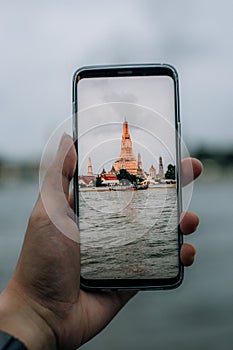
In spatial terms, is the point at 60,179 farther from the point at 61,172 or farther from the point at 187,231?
the point at 187,231

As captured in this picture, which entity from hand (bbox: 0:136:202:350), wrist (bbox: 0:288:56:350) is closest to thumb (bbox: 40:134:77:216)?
hand (bbox: 0:136:202:350)

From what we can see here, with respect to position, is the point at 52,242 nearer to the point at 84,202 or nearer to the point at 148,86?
the point at 84,202

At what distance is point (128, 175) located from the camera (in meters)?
0.63

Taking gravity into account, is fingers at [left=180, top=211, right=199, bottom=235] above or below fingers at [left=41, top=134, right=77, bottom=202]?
below

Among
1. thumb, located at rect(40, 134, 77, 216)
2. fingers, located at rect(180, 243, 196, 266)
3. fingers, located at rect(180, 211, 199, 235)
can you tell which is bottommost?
fingers, located at rect(180, 243, 196, 266)

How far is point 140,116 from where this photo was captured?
63 cm

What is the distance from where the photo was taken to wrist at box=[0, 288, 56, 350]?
60cm

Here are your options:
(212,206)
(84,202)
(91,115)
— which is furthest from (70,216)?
(212,206)

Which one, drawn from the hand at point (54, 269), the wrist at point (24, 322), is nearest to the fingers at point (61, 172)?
the hand at point (54, 269)

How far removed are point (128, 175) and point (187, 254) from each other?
0.13m

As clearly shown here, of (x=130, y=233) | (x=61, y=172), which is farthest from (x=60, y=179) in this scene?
(x=130, y=233)

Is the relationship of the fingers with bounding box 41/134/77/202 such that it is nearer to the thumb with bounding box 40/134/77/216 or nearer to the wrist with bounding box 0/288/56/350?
the thumb with bounding box 40/134/77/216

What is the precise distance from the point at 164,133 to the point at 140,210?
0.10 metres

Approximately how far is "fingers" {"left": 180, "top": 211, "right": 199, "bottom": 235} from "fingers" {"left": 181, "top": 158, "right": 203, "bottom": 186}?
4cm
